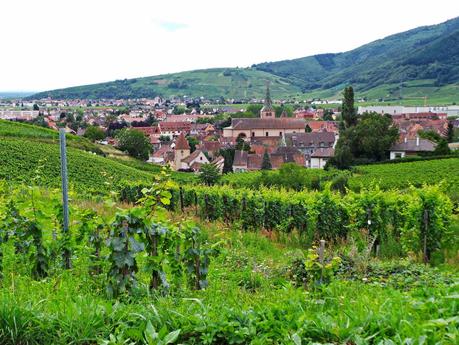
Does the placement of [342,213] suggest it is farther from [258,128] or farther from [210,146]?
[258,128]

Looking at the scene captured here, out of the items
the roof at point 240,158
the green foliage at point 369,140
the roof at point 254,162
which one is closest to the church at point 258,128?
the roof at point 240,158

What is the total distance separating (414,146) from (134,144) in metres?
44.9

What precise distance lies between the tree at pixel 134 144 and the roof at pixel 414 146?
136 ft

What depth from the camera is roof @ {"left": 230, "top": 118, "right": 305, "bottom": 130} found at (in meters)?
113

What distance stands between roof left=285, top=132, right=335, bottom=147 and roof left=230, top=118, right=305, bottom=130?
18.5m

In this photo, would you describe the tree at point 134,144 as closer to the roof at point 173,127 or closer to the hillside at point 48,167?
the hillside at point 48,167

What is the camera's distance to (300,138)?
95.2 m

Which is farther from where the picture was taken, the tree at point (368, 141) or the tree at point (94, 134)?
the tree at point (94, 134)

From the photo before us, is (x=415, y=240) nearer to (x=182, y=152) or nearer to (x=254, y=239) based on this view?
(x=254, y=239)

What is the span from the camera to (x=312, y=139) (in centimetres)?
9488

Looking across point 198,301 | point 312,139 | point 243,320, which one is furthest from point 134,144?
point 243,320

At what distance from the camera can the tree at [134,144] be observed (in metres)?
80.0

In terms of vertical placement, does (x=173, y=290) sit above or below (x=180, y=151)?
above

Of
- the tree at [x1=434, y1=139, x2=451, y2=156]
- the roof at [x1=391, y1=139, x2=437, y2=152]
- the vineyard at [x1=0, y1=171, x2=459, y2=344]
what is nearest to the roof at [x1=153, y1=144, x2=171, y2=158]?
the roof at [x1=391, y1=139, x2=437, y2=152]
